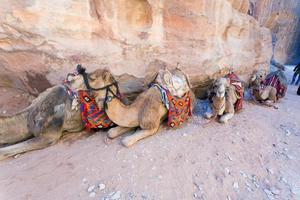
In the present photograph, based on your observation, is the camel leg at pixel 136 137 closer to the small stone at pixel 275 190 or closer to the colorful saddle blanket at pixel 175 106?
the colorful saddle blanket at pixel 175 106

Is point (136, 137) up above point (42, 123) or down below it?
below

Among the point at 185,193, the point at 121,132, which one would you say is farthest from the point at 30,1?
the point at 185,193

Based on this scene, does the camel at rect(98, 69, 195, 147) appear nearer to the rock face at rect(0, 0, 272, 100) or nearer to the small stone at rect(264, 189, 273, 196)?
the rock face at rect(0, 0, 272, 100)

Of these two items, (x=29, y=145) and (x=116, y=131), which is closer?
(x=29, y=145)

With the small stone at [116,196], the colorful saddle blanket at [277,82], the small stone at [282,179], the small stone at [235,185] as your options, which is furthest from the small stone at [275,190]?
the colorful saddle blanket at [277,82]

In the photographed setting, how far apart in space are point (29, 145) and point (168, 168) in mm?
1487

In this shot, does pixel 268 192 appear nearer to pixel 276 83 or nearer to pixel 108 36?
pixel 108 36

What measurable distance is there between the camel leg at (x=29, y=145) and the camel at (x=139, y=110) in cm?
64

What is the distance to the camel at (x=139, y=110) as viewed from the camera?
2.26 metres

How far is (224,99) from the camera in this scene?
8.96 feet

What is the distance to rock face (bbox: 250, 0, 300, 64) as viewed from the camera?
757 cm

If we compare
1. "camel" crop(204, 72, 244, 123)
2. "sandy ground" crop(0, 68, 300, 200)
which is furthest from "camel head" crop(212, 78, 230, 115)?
"sandy ground" crop(0, 68, 300, 200)

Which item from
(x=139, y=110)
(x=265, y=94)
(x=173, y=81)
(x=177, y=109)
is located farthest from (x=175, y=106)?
(x=265, y=94)

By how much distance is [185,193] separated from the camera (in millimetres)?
1655
